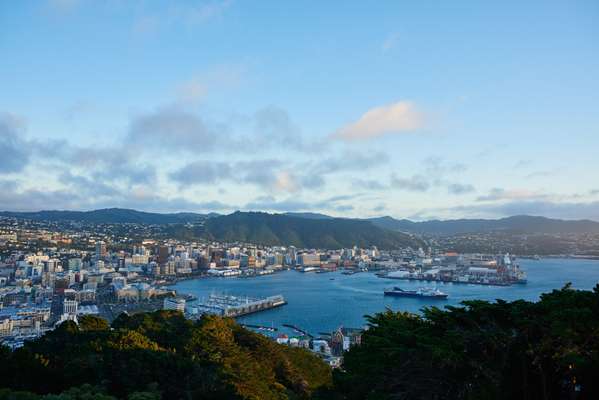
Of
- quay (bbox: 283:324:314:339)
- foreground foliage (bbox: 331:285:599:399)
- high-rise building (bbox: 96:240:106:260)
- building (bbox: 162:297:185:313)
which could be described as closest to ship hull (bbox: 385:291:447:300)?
quay (bbox: 283:324:314:339)

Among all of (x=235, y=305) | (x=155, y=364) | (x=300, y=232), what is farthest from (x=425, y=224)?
(x=155, y=364)

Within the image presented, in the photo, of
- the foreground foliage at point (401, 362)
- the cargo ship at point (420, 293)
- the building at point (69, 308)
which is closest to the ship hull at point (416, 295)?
the cargo ship at point (420, 293)

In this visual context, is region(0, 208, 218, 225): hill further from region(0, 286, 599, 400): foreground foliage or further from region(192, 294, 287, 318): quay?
region(0, 286, 599, 400): foreground foliage

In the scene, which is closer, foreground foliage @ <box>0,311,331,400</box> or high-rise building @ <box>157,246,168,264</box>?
foreground foliage @ <box>0,311,331,400</box>

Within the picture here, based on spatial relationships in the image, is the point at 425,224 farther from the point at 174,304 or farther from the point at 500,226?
the point at 174,304

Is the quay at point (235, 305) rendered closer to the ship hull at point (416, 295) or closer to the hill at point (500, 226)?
the ship hull at point (416, 295)

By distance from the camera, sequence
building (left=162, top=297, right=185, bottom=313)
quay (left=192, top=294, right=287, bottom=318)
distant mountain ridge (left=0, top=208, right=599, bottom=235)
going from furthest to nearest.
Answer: distant mountain ridge (left=0, top=208, right=599, bottom=235)
quay (left=192, top=294, right=287, bottom=318)
building (left=162, top=297, right=185, bottom=313)

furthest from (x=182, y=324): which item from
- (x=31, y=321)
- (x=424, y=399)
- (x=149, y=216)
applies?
(x=149, y=216)
